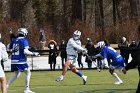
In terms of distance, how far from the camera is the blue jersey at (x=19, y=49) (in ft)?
57.1

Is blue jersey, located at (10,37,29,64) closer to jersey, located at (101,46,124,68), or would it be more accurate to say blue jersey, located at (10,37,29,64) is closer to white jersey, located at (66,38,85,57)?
white jersey, located at (66,38,85,57)

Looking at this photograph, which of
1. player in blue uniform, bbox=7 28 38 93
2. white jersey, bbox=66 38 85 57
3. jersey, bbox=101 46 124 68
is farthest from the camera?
white jersey, bbox=66 38 85 57

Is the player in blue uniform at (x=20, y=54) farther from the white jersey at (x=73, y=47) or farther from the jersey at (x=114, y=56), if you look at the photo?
the jersey at (x=114, y=56)

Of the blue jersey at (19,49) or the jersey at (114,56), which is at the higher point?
the blue jersey at (19,49)

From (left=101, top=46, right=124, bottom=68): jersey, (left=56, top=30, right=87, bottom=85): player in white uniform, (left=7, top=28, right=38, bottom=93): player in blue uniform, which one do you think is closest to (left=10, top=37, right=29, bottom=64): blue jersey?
(left=7, top=28, right=38, bottom=93): player in blue uniform

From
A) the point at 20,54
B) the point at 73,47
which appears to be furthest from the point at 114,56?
the point at 20,54

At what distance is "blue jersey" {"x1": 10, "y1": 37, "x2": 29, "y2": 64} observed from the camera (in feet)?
57.1

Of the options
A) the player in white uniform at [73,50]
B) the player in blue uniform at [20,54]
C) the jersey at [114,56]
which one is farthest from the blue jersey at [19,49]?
the jersey at [114,56]

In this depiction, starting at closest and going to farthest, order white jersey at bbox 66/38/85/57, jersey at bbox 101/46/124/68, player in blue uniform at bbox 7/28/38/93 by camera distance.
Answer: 1. player in blue uniform at bbox 7/28/38/93
2. jersey at bbox 101/46/124/68
3. white jersey at bbox 66/38/85/57

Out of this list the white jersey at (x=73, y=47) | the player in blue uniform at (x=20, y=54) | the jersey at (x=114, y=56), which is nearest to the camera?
the player in blue uniform at (x=20, y=54)

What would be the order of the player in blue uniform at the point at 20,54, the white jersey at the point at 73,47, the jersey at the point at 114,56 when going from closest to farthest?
the player in blue uniform at the point at 20,54, the jersey at the point at 114,56, the white jersey at the point at 73,47

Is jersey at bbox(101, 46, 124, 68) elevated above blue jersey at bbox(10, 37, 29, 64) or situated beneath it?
situated beneath

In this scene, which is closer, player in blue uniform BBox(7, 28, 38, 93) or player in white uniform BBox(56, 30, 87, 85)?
player in blue uniform BBox(7, 28, 38, 93)

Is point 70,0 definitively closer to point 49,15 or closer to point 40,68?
point 49,15
